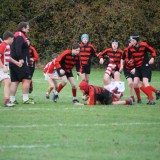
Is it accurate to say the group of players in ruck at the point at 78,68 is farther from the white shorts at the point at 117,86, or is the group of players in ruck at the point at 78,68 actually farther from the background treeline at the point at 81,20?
the background treeline at the point at 81,20

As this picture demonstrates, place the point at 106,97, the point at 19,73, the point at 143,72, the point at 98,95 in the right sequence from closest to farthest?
1. the point at 98,95
2. the point at 106,97
3. the point at 19,73
4. the point at 143,72

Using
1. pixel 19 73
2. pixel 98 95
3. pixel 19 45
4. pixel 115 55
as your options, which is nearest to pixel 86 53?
pixel 115 55

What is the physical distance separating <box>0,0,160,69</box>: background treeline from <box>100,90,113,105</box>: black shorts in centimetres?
2513

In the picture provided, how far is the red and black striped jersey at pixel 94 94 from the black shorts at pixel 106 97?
0.07 m

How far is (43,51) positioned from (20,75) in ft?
86.0

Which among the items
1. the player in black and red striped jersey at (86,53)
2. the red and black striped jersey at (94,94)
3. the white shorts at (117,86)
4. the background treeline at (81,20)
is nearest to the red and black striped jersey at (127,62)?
the white shorts at (117,86)

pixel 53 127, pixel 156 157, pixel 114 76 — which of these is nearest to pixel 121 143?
pixel 156 157

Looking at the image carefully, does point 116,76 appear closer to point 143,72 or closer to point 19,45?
point 143,72

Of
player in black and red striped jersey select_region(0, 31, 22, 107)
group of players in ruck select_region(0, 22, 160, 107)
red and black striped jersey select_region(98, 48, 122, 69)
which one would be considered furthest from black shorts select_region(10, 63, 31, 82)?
red and black striped jersey select_region(98, 48, 122, 69)

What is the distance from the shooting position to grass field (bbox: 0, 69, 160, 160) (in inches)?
337

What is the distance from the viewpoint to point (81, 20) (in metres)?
41.5

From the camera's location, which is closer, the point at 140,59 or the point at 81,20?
the point at 140,59

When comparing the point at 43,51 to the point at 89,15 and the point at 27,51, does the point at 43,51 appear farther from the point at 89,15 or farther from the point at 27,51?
the point at 27,51

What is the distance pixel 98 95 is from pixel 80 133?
5.03 m
